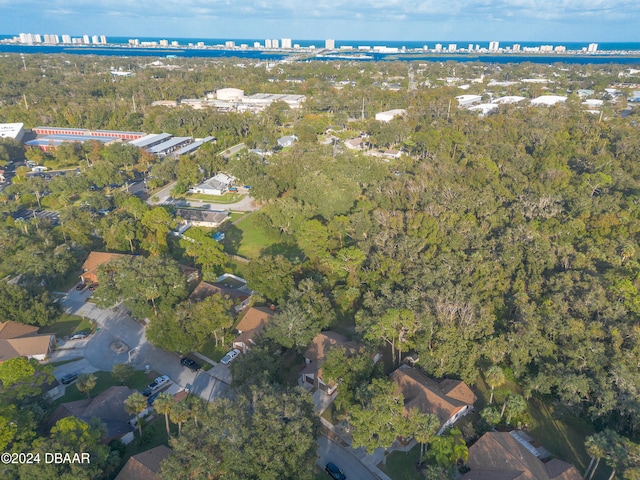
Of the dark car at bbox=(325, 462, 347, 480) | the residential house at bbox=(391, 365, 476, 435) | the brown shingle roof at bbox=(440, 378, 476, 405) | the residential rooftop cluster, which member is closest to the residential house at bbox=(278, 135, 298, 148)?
the residential rooftop cluster

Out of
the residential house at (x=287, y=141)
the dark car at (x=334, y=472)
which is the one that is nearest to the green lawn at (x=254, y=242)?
the dark car at (x=334, y=472)

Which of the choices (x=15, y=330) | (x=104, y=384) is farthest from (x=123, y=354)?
(x=15, y=330)

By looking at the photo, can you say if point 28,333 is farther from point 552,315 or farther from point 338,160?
point 338,160

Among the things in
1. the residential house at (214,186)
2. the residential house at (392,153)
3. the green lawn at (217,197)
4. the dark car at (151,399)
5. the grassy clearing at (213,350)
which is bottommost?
the dark car at (151,399)

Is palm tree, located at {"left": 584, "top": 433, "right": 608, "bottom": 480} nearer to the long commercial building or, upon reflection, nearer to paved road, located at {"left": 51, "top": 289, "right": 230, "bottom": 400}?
paved road, located at {"left": 51, "top": 289, "right": 230, "bottom": 400}

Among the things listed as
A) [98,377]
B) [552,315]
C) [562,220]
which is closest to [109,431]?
[98,377]

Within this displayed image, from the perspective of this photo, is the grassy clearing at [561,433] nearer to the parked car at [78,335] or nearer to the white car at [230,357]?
the white car at [230,357]

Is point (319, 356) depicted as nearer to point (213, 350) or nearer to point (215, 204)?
point (213, 350)
